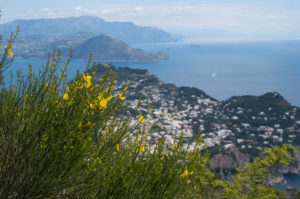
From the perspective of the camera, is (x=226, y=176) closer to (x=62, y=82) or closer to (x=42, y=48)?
(x=62, y=82)

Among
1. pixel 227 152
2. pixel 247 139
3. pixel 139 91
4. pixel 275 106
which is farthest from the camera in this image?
pixel 139 91

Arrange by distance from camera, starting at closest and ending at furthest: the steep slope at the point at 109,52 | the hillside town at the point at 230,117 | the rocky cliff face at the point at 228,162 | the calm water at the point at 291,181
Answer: the rocky cliff face at the point at 228,162
the calm water at the point at 291,181
the hillside town at the point at 230,117
the steep slope at the point at 109,52

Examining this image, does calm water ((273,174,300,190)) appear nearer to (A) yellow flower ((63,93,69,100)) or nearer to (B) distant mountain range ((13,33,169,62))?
(A) yellow flower ((63,93,69,100))

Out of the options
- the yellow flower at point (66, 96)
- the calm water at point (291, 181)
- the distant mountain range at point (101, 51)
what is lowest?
the calm water at point (291, 181)

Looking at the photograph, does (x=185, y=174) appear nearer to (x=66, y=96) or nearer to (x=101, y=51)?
(x=66, y=96)

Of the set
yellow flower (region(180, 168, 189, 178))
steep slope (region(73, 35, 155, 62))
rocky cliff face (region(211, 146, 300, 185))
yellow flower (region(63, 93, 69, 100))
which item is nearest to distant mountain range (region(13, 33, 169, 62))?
steep slope (region(73, 35, 155, 62))

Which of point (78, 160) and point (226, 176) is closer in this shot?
point (78, 160)

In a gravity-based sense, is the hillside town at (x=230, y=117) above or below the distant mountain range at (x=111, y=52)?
below

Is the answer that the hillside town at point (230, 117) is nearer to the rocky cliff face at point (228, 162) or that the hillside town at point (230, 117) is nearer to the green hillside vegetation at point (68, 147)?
the rocky cliff face at point (228, 162)

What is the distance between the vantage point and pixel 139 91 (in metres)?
66.7

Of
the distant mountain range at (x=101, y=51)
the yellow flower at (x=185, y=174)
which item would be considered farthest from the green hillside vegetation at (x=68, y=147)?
the distant mountain range at (x=101, y=51)

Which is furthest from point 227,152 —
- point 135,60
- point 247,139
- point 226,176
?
point 135,60

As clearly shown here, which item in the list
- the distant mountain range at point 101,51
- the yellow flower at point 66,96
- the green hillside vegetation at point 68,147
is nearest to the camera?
the green hillside vegetation at point 68,147

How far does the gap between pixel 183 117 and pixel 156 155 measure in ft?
161
